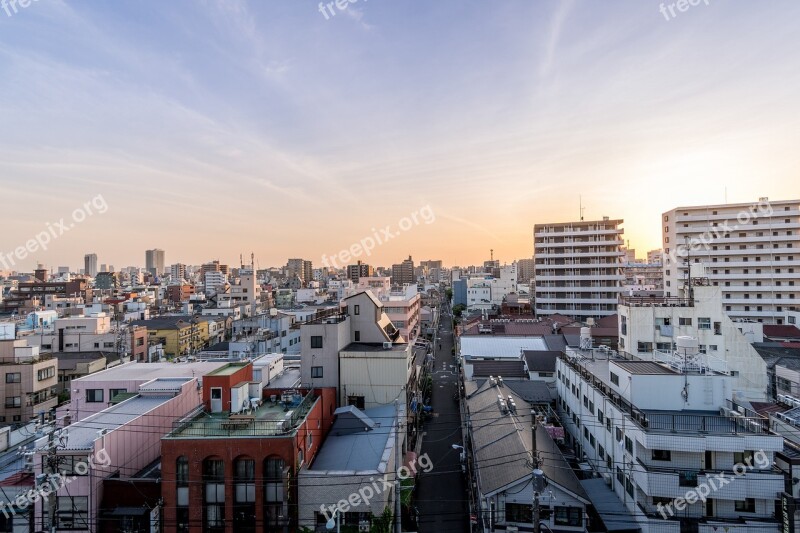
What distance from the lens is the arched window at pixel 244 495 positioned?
13555mm

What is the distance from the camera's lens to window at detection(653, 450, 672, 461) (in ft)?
47.5

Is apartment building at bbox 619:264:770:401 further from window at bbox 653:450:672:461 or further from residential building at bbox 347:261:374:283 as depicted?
residential building at bbox 347:261:374:283

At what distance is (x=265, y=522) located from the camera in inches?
534

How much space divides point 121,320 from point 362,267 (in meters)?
88.5

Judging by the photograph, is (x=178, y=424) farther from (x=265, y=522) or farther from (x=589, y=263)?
(x=589, y=263)

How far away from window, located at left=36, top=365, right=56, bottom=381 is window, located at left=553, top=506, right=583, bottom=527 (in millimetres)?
32758

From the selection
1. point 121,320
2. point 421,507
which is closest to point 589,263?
point 421,507

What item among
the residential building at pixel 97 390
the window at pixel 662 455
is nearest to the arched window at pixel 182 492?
the residential building at pixel 97 390

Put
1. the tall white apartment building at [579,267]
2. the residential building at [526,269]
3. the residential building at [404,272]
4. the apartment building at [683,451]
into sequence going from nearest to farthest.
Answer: the apartment building at [683,451], the tall white apartment building at [579,267], the residential building at [404,272], the residential building at [526,269]

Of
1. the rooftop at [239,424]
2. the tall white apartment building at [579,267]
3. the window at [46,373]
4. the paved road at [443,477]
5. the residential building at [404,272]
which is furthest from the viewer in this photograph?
the residential building at [404,272]

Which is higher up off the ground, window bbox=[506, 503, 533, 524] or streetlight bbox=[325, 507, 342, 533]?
streetlight bbox=[325, 507, 342, 533]

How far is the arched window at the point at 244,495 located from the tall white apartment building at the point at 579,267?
47.0 meters

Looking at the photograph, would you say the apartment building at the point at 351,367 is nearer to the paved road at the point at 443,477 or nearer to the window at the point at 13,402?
the paved road at the point at 443,477

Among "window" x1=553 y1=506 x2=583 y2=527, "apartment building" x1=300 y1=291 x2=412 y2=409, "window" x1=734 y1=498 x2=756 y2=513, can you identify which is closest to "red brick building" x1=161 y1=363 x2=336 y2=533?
"apartment building" x1=300 y1=291 x2=412 y2=409
